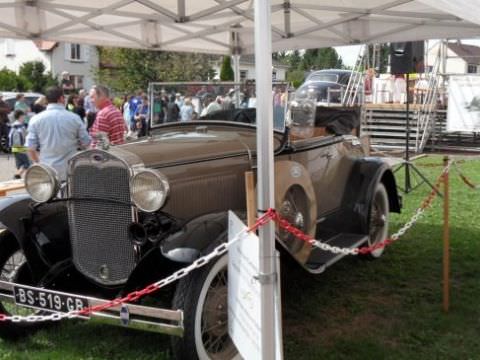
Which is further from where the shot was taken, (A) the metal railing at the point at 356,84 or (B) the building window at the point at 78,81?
(B) the building window at the point at 78,81

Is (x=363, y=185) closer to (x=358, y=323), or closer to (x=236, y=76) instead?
(x=358, y=323)

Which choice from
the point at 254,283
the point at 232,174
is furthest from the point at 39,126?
the point at 254,283

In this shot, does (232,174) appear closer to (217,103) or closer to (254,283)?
(217,103)

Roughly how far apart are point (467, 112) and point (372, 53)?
4840 mm

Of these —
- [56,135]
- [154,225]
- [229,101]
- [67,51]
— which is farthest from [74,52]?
[154,225]

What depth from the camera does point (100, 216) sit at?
369cm

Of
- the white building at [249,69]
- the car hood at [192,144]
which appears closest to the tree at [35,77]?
the white building at [249,69]

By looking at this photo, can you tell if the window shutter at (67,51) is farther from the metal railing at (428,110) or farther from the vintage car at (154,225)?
the vintage car at (154,225)

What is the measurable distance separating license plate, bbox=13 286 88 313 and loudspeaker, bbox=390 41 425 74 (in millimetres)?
6765

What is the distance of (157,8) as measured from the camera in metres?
6.31

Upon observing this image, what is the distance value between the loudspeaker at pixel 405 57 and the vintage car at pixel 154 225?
13.9 ft

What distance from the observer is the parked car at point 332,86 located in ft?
58.9

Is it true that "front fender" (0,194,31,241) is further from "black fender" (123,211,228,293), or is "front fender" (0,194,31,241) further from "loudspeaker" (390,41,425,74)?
"loudspeaker" (390,41,425,74)

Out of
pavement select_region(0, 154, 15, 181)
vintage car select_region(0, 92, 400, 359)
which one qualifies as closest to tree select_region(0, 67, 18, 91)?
pavement select_region(0, 154, 15, 181)
